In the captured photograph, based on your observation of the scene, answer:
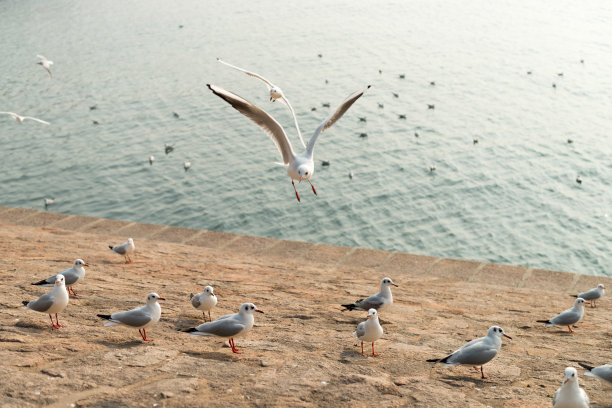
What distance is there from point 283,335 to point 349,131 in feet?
58.5

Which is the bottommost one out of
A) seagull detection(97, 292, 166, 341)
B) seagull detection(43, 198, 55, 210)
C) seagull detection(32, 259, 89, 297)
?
seagull detection(43, 198, 55, 210)

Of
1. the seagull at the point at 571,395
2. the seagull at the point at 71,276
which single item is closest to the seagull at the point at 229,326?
the seagull at the point at 71,276

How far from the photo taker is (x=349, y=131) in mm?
24797

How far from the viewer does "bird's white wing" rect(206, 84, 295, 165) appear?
8031mm

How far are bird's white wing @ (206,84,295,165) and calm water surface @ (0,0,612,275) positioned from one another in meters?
8.87

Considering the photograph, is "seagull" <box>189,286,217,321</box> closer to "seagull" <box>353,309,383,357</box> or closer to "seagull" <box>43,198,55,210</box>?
"seagull" <box>353,309,383,357</box>

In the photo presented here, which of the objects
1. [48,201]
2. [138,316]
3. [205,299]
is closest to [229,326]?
[138,316]

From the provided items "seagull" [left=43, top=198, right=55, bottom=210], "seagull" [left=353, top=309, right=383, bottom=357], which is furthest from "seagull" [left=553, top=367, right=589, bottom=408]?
"seagull" [left=43, top=198, right=55, bottom=210]

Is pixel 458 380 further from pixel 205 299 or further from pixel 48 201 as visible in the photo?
pixel 48 201

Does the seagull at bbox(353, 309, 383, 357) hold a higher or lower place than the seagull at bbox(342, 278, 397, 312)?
higher

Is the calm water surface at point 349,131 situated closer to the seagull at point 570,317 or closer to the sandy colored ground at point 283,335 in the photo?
the sandy colored ground at point 283,335

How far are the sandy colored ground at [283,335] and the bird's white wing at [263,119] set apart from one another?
2090 millimetres

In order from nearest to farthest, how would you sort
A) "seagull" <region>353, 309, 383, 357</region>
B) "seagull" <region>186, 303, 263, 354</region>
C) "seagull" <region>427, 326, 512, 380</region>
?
"seagull" <region>427, 326, 512, 380</region> < "seagull" <region>186, 303, 263, 354</region> < "seagull" <region>353, 309, 383, 357</region>

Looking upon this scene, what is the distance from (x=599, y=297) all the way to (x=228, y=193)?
40.5 feet
